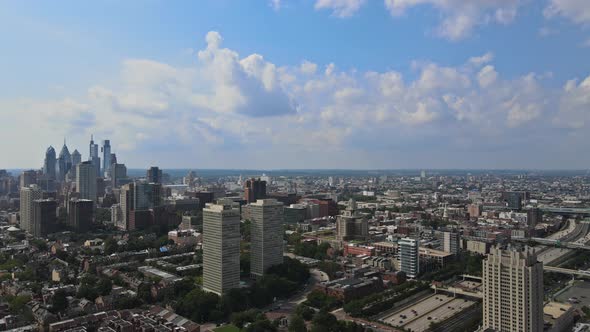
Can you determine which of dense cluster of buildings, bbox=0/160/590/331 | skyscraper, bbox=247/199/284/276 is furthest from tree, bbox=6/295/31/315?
skyscraper, bbox=247/199/284/276

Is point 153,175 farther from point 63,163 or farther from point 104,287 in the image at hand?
point 104,287

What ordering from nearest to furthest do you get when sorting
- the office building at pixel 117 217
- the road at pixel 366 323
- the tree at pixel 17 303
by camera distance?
the road at pixel 366 323 → the tree at pixel 17 303 → the office building at pixel 117 217

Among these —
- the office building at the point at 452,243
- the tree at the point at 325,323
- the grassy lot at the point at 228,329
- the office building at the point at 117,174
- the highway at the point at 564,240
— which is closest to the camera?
the tree at the point at 325,323

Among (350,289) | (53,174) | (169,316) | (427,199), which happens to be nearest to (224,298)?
(169,316)

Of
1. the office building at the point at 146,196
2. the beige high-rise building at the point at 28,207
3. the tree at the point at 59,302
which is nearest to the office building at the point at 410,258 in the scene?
the tree at the point at 59,302

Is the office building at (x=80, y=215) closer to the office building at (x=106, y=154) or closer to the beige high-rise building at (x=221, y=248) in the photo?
the beige high-rise building at (x=221, y=248)

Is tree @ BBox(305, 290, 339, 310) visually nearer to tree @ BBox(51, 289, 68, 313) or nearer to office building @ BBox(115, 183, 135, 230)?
tree @ BBox(51, 289, 68, 313)
